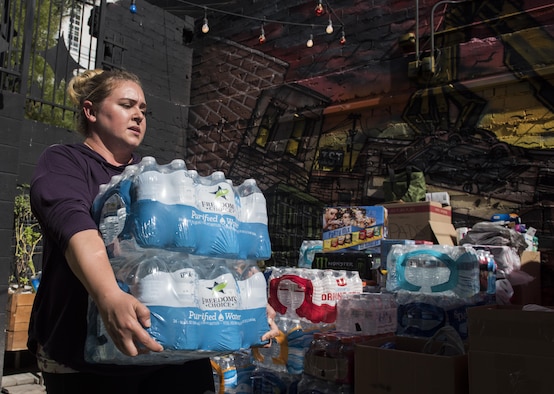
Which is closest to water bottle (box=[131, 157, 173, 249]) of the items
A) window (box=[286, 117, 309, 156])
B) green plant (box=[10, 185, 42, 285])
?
green plant (box=[10, 185, 42, 285])

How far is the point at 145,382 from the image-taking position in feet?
4.60

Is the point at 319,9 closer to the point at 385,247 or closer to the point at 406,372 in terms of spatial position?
the point at 385,247

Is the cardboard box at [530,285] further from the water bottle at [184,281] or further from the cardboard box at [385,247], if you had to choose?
the water bottle at [184,281]

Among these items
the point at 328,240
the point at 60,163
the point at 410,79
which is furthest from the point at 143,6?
the point at 60,163

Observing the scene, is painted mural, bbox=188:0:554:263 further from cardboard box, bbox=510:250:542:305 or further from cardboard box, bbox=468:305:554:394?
cardboard box, bbox=468:305:554:394

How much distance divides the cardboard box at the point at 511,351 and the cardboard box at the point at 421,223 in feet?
9.53

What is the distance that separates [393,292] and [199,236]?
2226mm

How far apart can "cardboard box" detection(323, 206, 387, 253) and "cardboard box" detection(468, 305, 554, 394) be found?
2241 mm

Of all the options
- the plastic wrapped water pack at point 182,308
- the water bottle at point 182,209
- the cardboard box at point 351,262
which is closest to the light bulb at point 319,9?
the cardboard box at point 351,262

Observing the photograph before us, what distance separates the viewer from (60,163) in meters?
1.31

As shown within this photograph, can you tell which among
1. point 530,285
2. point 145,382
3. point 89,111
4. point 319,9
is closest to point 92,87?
Answer: point 89,111

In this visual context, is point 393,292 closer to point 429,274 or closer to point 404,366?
point 429,274

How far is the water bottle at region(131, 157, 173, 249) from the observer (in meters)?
1.25

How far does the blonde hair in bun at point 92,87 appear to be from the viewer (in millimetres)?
1460
